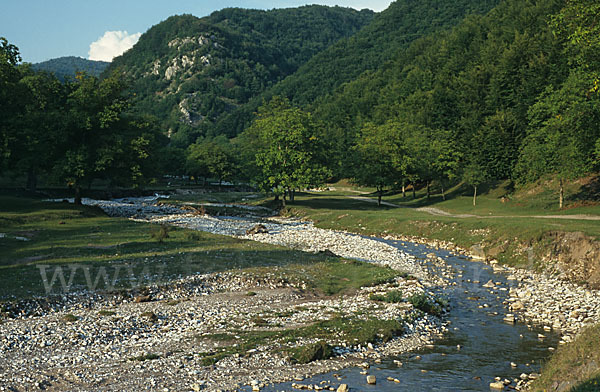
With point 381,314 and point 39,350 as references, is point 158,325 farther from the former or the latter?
point 381,314

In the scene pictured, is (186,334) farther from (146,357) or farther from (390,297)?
(390,297)

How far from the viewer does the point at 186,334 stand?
60.1ft

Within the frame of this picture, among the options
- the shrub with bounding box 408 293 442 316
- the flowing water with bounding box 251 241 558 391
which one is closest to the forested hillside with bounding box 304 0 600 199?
the flowing water with bounding box 251 241 558 391

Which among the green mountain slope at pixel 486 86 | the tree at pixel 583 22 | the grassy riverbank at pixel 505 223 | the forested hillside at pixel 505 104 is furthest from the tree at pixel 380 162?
the tree at pixel 583 22

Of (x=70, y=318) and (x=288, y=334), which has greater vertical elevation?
(x=70, y=318)

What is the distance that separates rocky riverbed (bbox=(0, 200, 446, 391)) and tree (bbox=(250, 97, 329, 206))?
142 ft

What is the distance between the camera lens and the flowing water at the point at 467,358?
14477mm

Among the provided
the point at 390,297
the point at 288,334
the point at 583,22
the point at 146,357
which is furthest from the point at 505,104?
the point at 146,357

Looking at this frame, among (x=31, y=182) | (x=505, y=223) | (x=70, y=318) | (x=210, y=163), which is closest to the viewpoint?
(x=70, y=318)

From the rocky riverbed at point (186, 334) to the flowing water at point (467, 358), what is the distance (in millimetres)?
728

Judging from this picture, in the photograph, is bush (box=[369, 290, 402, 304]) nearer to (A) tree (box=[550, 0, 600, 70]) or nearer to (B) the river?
(B) the river

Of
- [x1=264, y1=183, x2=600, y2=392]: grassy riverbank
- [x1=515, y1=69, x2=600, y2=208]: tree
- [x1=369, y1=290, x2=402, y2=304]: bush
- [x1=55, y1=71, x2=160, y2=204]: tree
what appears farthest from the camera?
[x1=55, y1=71, x2=160, y2=204]: tree

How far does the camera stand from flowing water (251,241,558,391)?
47.5ft

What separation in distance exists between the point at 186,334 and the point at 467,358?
35.5ft
